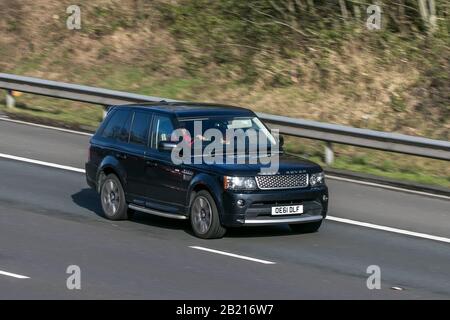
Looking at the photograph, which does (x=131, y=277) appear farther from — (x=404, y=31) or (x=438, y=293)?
(x=404, y=31)

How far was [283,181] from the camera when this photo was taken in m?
14.5

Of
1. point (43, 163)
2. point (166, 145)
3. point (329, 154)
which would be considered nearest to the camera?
point (166, 145)

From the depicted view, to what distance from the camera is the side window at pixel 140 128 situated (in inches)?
617

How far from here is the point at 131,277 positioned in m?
12.4

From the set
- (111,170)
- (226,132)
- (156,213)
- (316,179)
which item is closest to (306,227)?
(316,179)

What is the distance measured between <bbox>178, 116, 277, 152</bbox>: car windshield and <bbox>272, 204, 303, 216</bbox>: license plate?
111cm

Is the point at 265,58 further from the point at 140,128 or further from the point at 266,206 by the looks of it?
the point at 266,206

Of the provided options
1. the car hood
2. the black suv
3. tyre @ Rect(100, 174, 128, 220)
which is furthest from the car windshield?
tyre @ Rect(100, 174, 128, 220)

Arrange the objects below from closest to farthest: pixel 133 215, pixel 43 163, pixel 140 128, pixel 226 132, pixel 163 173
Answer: pixel 163 173 → pixel 226 132 → pixel 140 128 → pixel 133 215 → pixel 43 163

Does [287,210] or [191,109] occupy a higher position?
[191,109]

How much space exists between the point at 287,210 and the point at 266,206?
12.0 inches

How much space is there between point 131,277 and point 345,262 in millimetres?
2826

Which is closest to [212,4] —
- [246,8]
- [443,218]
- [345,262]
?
[246,8]

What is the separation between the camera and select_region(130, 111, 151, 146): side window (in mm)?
15680
